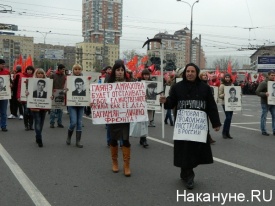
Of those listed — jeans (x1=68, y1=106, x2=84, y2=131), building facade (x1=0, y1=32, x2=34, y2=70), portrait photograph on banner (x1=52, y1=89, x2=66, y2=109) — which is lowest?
jeans (x1=68, y1=106, x2=84, y2=131)

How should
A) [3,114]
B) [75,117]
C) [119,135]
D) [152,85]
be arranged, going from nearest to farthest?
[119,135] < [75,117] < [152,85] < [3,114]

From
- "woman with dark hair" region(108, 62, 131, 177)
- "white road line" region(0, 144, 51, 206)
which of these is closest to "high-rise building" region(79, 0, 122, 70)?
"white road line" region(0, 144, 51, 206)

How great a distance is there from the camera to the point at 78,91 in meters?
9.37

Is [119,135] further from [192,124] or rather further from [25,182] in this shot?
[25,182]

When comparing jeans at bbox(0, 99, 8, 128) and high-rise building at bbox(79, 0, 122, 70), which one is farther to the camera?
high-rise building at bbox(79, 0, 122, 70)

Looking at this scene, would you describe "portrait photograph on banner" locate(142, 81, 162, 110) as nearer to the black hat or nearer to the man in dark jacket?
the black hat

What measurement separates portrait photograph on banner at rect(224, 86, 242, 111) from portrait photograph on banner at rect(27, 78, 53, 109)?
488 centimetres

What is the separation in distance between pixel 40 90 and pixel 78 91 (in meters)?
0.99

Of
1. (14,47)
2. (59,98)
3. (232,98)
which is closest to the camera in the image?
(59,98)

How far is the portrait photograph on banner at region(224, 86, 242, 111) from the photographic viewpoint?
1152 centimetres

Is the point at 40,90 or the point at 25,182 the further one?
the point at 40,90

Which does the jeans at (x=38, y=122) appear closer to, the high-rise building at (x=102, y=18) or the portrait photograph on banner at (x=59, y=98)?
the portrait photograph on banner at (x=59, y=98)

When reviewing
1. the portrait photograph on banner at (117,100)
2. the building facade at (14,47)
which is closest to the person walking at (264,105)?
the portrait photograph on banner at (117,100)

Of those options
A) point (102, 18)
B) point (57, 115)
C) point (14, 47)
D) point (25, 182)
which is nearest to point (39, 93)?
point (57, 115)
